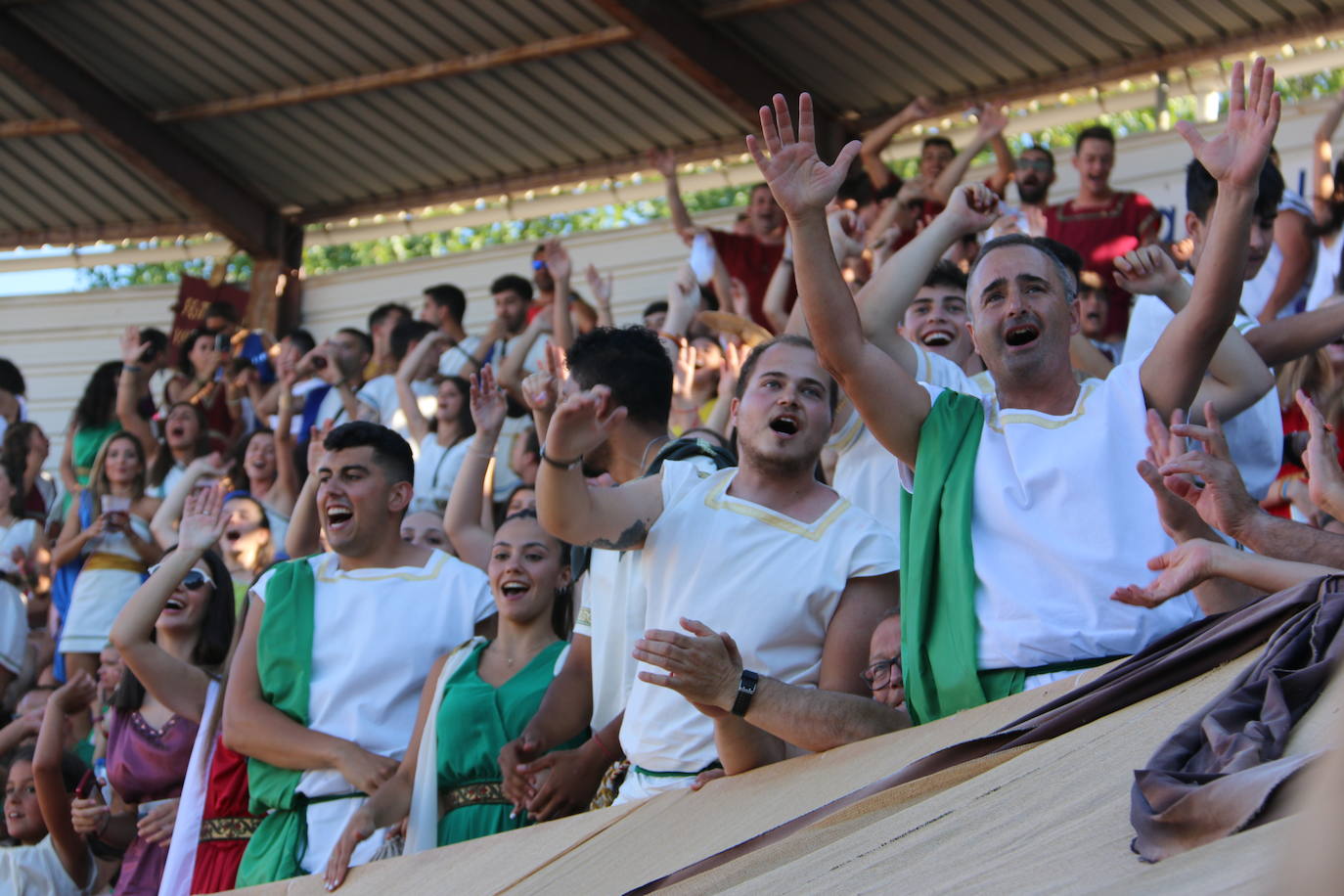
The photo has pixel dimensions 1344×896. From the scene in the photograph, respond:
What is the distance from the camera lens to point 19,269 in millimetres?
13398

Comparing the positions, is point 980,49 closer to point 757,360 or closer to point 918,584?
point 757,360

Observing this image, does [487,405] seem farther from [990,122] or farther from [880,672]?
[990,122]

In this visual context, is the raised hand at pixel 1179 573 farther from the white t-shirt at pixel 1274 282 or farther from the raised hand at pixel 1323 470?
the white t-shirt at pixel 1274 282

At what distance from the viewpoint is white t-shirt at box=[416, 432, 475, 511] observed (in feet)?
23.6

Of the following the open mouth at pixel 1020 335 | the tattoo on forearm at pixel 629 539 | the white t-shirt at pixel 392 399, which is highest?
the white t-shirt at pixel 392 399

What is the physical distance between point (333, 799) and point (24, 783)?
180cm

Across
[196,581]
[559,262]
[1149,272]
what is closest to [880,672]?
[1149,272]

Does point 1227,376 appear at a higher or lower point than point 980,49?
lower

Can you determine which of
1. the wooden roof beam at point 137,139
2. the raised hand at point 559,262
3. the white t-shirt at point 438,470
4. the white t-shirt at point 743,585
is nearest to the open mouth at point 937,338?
the white t-shirt at point 743,585

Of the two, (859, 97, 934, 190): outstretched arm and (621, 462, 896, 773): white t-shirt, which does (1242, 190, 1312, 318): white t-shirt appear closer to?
(859, 97, 934, 190): outstretched arm

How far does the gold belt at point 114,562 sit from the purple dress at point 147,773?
2293mm

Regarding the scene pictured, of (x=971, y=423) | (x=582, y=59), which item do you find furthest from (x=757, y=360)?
(x=582, y=59)

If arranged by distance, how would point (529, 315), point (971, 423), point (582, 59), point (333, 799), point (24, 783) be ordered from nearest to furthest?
point (971, 423), point (333, 799), point (24, 783), point (529, 315), point (582, 59)

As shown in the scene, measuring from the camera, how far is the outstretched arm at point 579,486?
3426mm
